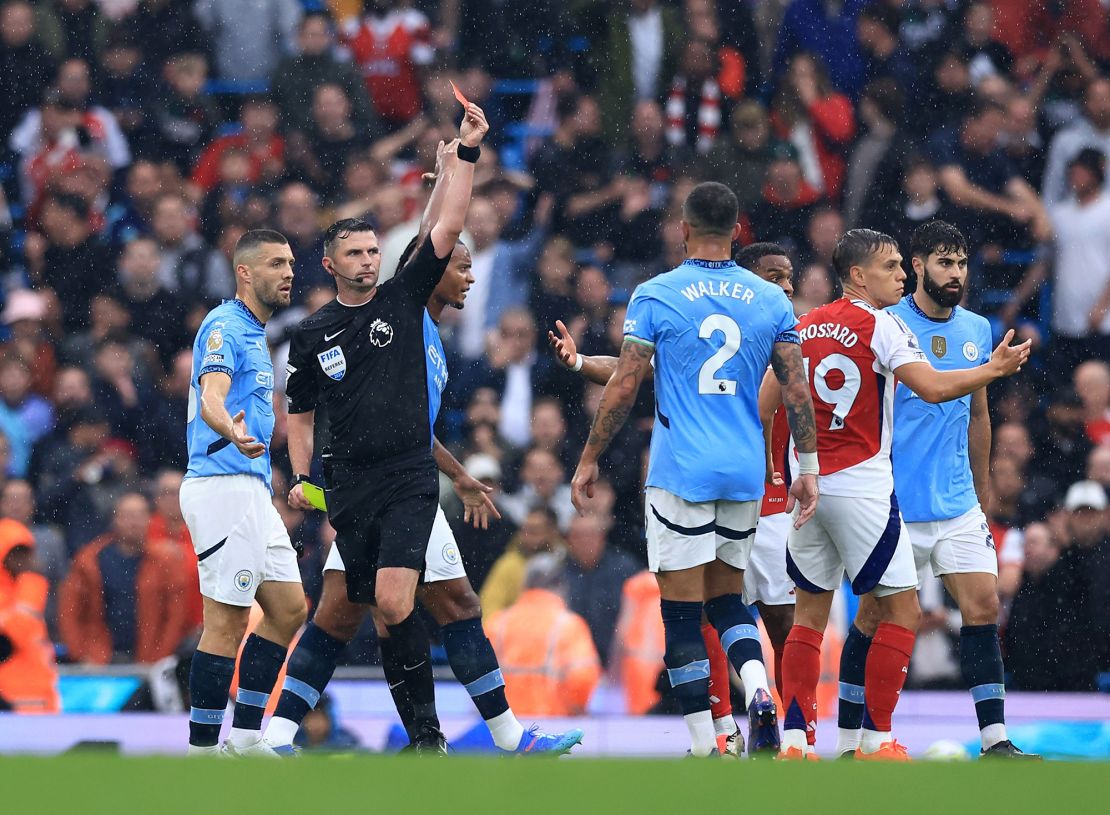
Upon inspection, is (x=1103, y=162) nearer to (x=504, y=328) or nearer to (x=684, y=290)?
(x=504, y=328)

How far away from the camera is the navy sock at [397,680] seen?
325 inches

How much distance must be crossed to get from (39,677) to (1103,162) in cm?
950

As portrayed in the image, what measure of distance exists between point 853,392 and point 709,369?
88cm

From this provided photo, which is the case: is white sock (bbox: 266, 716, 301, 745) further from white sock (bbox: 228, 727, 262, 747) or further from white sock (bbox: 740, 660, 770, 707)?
white sock (bbox: 740, 660, 770, 707)

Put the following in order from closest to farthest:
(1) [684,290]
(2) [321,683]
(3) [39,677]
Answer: (1) [684,290], (2) [321,683], (3) [39,677]

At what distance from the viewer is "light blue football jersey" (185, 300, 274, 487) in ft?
27.3

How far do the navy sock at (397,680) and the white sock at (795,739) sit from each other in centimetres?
177

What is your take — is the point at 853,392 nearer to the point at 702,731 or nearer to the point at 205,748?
the point at 702,731

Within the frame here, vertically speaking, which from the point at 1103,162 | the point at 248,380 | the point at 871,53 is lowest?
the point at 248,380

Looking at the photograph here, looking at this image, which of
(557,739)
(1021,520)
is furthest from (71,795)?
(1021,520)

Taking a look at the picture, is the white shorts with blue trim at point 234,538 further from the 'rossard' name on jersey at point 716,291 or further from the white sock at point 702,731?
the 'rossard' name on jersey at point 716,291

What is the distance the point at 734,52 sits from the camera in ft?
54.0

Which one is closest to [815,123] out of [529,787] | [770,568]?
[770,568]

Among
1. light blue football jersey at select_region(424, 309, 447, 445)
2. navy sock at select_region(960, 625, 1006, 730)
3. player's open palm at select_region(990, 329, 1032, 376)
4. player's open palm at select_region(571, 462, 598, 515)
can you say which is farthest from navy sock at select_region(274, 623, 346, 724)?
player's open palm at select_region(990, 329, 1032, 376)
